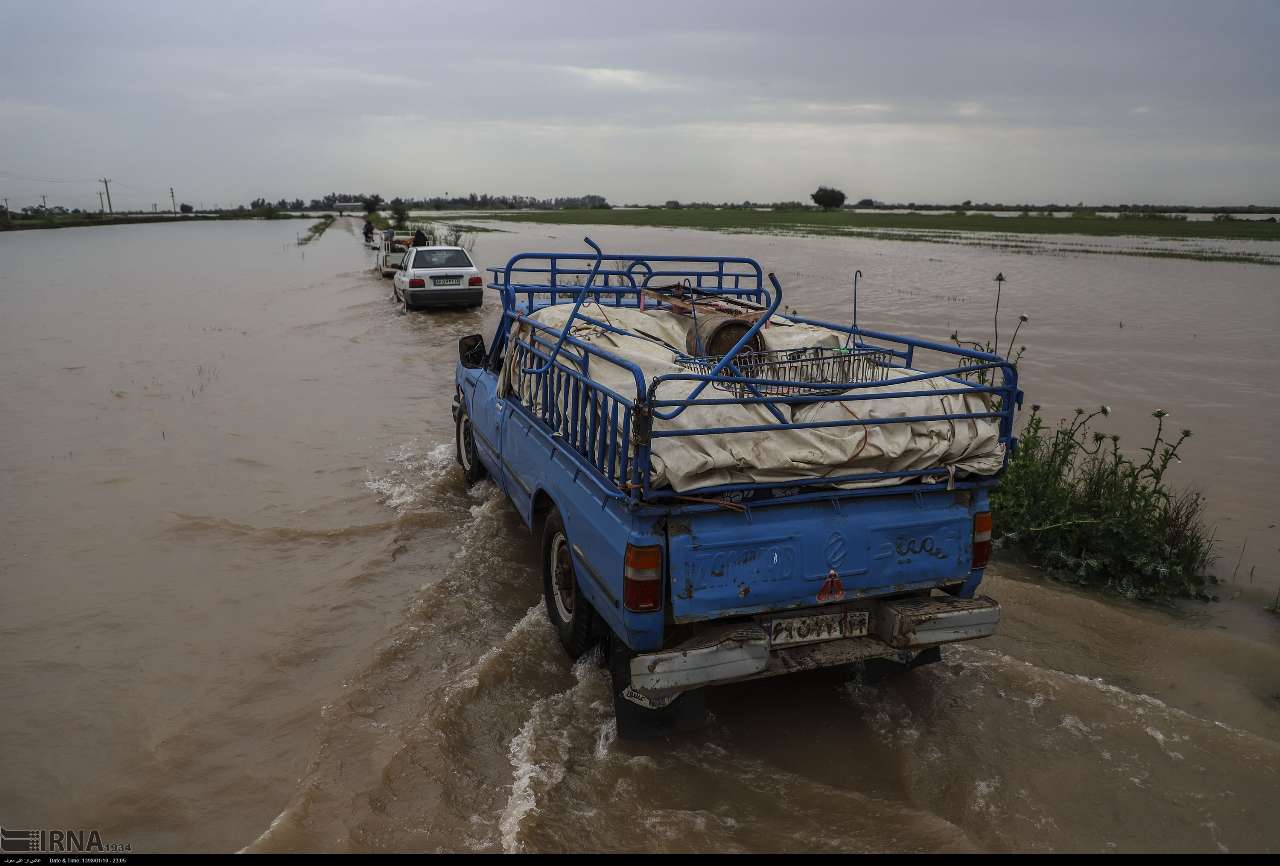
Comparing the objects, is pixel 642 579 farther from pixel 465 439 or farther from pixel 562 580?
pixel 465 439

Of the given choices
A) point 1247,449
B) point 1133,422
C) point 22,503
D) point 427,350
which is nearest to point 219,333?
point 427,350

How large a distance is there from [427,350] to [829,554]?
466 inches

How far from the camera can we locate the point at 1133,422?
30.3 feet

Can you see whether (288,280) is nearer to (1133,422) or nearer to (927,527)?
(1133,422)

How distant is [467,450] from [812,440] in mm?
4517

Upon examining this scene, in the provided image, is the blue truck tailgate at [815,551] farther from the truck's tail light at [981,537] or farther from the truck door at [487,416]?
the truck door at [487,416]

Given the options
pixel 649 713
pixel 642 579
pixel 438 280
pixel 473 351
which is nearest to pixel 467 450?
pixel 473 351

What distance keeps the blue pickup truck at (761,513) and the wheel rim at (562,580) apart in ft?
Answer: 0.10

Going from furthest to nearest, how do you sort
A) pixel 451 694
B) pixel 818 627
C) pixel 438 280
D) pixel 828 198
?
pixel 828 198 → pixel 438 280 → pixel 451 694 → pixel 818 627

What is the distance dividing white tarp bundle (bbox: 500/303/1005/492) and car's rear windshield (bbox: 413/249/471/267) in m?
14.3

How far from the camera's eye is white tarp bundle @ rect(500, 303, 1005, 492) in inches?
131

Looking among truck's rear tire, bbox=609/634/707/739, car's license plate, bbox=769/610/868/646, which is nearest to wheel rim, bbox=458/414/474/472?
truck's rear tire, bbox=609/634/707/739

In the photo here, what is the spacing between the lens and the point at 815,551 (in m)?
3.46

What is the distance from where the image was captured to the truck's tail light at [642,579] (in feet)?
10.7
